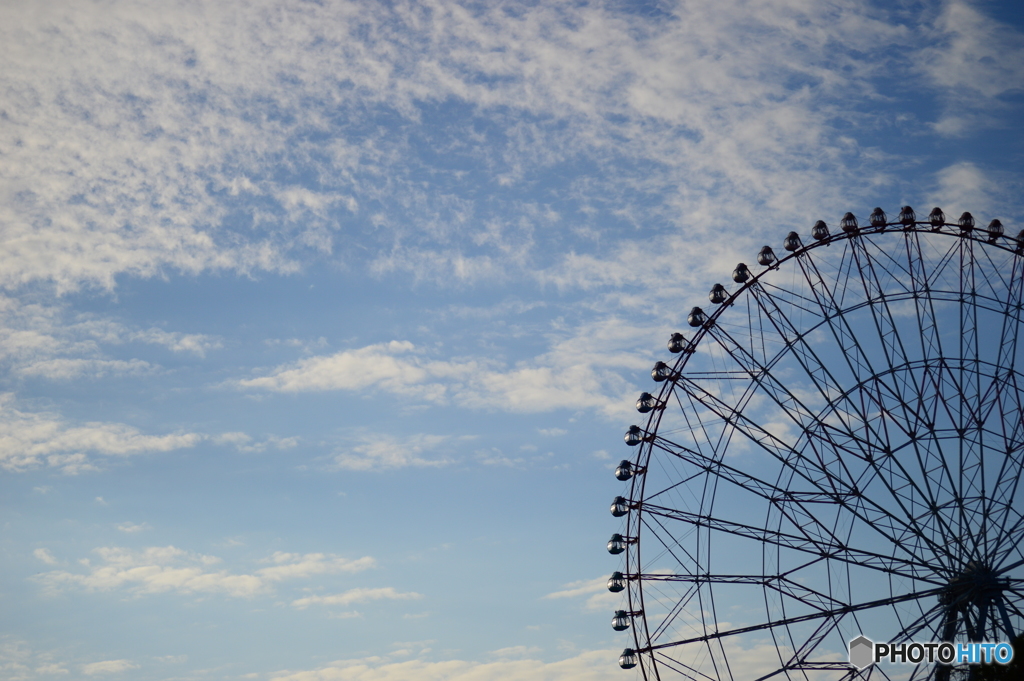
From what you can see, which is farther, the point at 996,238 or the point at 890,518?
the point at 996,238

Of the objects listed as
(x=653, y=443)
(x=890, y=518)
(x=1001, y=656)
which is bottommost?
(x=1001, y=656)

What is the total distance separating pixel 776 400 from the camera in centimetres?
4950

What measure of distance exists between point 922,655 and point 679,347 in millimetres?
16688

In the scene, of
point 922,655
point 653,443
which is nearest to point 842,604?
point 922,655

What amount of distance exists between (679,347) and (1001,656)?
60.7ft

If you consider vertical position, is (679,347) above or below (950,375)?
above

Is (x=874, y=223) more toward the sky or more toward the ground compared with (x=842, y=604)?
more toward the sky

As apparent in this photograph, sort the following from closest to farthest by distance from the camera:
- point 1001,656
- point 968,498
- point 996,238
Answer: point 1001,656
point 968,498
point 996,238

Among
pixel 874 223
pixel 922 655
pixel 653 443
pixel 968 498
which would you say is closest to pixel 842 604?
pixel 922 655

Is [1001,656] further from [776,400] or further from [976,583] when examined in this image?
[776,400]

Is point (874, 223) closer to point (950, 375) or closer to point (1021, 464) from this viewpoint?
point (950, 375)

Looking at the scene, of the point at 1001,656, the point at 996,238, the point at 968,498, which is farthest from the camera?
the point at 996,238

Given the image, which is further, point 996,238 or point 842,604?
point 996,238

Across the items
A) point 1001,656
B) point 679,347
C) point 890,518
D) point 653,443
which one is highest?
point 679,347
